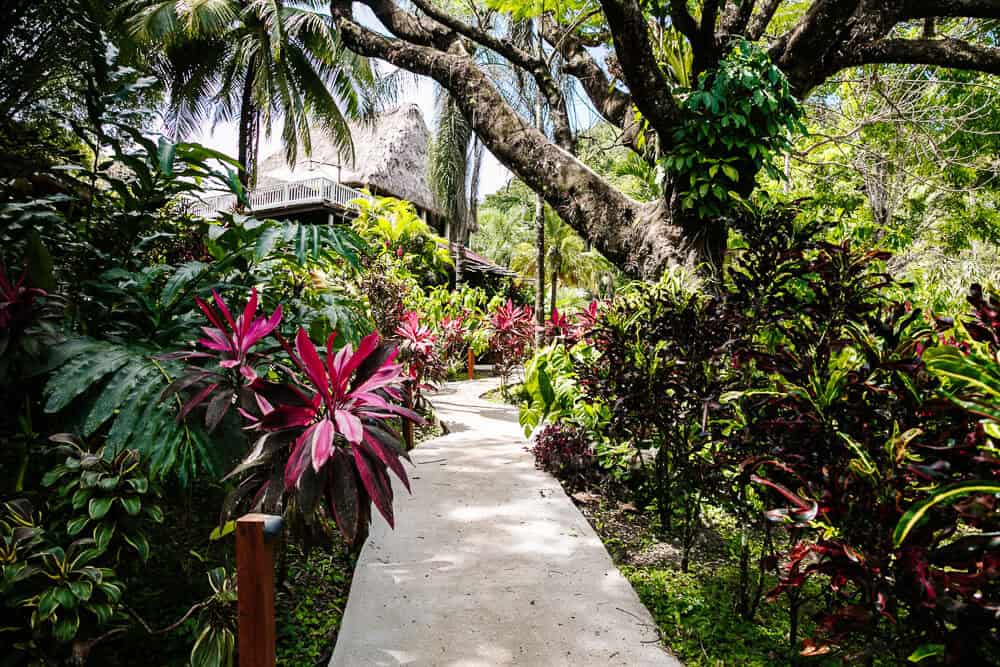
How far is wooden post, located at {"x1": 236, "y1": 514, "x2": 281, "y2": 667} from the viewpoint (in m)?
1.32

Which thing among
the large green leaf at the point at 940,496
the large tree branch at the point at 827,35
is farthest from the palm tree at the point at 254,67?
the large green leaf at the point at 940,496

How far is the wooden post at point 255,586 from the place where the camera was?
1.32 metres

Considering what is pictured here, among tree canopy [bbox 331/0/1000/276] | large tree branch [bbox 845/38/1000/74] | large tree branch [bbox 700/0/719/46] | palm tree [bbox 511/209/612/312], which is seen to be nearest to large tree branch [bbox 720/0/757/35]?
tree canopy [bbox 331/0/1000/276]

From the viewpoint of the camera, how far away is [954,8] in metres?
3.86

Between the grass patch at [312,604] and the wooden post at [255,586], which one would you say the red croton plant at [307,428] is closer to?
the wooden post at [255,586]

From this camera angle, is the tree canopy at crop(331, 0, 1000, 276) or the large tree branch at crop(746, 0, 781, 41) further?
the large tree branch at crop(746, 0, 781, 41)

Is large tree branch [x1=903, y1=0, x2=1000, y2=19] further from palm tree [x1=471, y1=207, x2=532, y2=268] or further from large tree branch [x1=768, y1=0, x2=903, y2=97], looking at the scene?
palm tree [x1=471, y1=207, x2=532, y2=268]

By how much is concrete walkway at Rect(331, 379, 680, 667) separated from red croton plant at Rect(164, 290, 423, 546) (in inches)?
21.7

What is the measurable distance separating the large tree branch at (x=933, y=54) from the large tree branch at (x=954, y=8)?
195 mm

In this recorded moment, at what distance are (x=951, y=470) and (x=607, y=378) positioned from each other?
1.88 meters

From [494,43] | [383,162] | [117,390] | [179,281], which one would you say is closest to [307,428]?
[117,390]

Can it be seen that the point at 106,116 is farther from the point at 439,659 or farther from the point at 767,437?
the point at 767,437

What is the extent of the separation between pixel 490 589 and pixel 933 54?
4911 mm

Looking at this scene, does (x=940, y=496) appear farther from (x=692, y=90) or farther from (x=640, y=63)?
(x=692, y=90)
